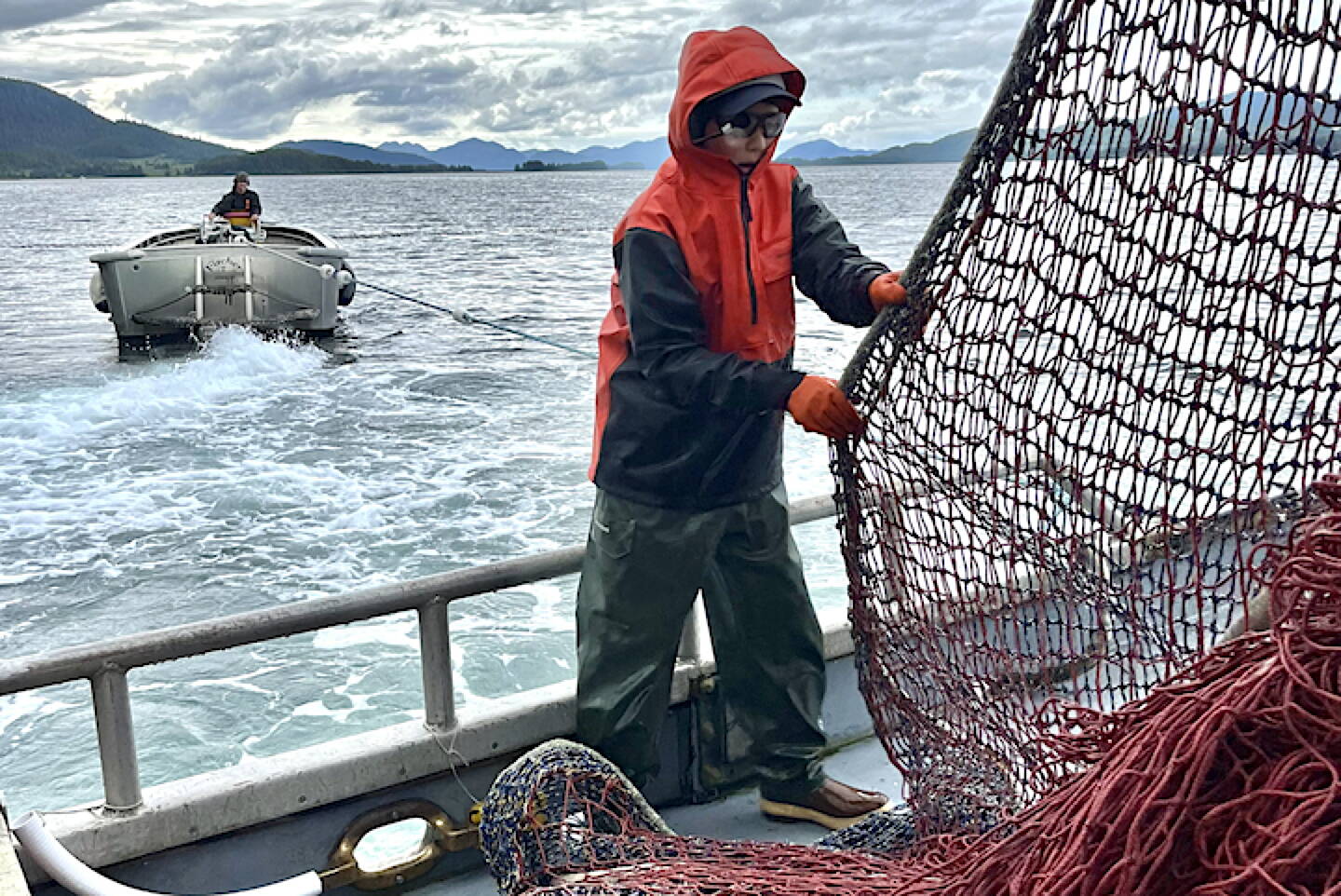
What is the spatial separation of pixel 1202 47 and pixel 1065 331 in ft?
1.44

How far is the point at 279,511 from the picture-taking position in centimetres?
1144

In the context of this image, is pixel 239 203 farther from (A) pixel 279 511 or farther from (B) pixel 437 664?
(B) pixel 437 664

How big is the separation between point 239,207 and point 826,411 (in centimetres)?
1735

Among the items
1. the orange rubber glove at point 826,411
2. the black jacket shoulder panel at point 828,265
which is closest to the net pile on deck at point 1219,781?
the orange rubber glove at point 826,411

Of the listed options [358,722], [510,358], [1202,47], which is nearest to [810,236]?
[1202,47]

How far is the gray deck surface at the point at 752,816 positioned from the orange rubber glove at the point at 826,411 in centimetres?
136

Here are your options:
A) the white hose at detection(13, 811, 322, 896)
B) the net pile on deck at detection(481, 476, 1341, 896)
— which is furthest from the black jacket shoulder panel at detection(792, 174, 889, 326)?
the white hose at detection(13, 811, 322, 896)

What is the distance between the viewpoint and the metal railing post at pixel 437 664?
3.07m

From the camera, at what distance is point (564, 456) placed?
1299cm

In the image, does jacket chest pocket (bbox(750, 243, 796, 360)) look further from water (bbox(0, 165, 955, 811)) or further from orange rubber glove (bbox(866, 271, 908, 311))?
water (bbox(0, 165, 955, 811))

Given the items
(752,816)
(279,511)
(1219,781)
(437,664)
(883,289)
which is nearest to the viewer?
(1219,781)

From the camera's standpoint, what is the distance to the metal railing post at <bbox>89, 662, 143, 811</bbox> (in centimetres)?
269

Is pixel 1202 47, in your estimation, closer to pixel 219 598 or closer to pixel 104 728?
pixel 104 728

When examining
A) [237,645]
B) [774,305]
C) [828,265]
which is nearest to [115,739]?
[237,645]
